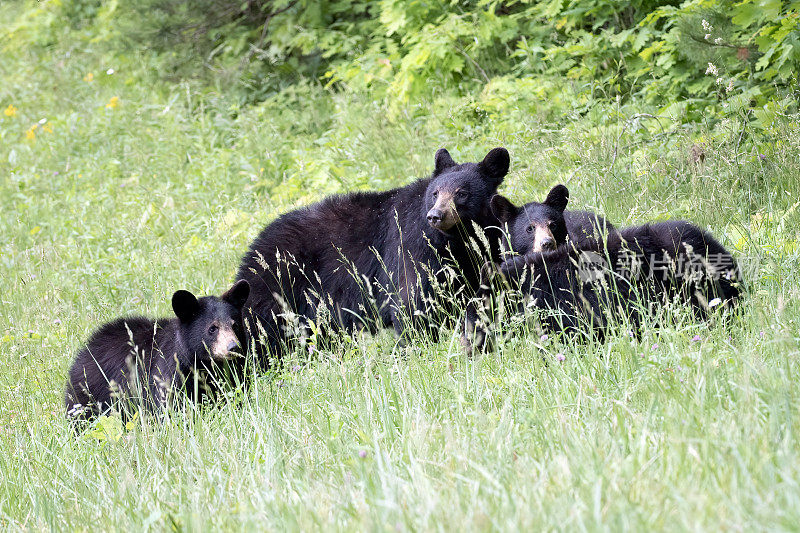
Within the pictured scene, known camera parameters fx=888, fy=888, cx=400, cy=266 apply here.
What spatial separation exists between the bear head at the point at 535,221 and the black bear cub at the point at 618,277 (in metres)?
0.60

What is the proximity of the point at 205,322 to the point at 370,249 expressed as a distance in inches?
56.9

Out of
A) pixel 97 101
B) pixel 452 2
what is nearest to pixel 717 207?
pixel 452 2

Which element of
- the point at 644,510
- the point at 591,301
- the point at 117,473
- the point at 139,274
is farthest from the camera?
the point at 139,274

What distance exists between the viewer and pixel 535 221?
5.62 m

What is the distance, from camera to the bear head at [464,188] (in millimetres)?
5938

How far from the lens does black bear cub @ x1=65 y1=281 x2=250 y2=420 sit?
5.26 metres

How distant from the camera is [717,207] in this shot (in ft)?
20.2

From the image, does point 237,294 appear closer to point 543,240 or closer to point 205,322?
point 205,322

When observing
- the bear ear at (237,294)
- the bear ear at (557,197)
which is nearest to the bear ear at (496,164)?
the bear ear at (557,197)

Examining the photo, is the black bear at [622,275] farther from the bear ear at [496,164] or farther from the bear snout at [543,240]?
the bear ear at [496,164]

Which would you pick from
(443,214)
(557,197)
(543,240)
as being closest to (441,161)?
(443,214)

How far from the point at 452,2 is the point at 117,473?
7.36 meters

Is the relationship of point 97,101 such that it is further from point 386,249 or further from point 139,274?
point 386,249

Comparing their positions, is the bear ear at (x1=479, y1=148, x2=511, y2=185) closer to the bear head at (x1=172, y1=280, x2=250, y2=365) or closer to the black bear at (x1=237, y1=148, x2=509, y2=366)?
the black bear at (x1=237, y1=148, x2=509, y2=366)
